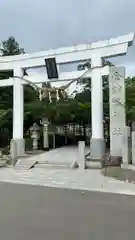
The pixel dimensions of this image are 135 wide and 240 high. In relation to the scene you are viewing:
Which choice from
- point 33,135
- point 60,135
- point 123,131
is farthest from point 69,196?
point 60,135

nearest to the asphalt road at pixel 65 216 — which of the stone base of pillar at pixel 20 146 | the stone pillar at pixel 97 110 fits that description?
the stone pillar at pixel 97 110

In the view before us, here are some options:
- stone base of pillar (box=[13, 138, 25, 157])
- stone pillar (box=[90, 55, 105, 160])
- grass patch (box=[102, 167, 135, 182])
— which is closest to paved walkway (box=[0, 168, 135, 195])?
grass patch (box=[102, 167, 135, 182])

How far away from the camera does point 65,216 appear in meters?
6.79

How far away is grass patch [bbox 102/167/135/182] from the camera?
13.0m

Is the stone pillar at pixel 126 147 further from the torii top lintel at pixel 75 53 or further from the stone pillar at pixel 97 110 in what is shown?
the torii top lintel at pixel 75 53

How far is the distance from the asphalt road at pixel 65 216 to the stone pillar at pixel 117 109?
6321 millimetres

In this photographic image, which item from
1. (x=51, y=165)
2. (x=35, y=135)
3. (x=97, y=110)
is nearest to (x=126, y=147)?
(x=97, y=110)

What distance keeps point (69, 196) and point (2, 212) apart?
280 cm

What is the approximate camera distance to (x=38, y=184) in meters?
12.3

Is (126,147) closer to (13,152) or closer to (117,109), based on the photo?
(117,109)

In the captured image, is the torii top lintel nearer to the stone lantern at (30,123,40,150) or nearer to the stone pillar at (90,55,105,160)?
the stone pillar at (90,55,105,160)

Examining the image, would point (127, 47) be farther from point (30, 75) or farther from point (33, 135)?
point (33, 135)

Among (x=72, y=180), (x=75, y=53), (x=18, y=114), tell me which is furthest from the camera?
(x=18, y=114)

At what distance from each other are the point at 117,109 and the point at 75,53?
14.6ft
